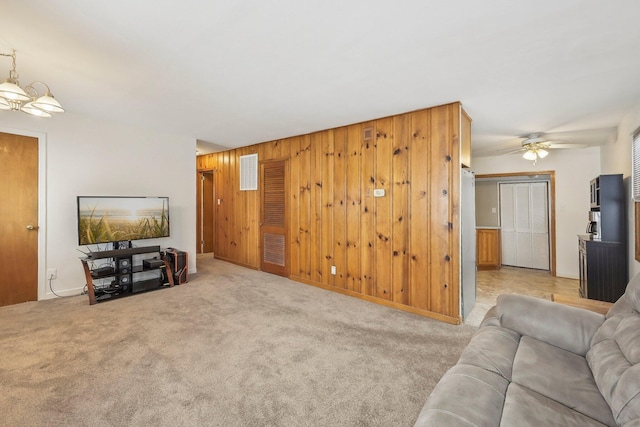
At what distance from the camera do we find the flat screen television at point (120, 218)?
12.0 feet

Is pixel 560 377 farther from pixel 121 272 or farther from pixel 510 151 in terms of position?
pixel 510 151

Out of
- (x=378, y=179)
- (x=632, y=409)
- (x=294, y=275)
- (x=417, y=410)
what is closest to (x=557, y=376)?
(x=632, y=409)

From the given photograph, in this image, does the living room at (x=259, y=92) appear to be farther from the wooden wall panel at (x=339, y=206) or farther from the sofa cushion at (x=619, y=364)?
the sofa cushion at (x=619, y=364)

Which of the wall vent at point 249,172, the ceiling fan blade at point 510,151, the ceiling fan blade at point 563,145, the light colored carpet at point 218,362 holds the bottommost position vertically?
the light colored carpet at point 218,362

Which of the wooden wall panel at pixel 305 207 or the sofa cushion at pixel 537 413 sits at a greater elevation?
the wooden wall panel at pixel 305 207

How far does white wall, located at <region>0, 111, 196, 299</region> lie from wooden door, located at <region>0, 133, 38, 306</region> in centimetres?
8

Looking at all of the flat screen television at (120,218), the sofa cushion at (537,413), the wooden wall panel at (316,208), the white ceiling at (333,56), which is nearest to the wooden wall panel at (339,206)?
the wooden wall panel at (316,208)

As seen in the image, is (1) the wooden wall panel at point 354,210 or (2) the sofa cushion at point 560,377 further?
(1) the wooden wall panel at point 354,210

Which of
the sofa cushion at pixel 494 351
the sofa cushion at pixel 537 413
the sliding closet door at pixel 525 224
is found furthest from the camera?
the sliding closet door at pixel 525 224

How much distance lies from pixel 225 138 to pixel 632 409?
521cm

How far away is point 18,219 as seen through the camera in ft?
11.3

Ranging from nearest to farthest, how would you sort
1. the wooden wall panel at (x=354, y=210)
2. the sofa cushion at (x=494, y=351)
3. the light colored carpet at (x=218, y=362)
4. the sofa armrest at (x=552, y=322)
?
the sofa cushion at (x=494, y=351)
the sofa armrest at (x=552, y=322)
the light colored carpet at (x=218, y=362)
the wooden wall panel at (x=354, y=210)

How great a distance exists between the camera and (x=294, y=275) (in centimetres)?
477

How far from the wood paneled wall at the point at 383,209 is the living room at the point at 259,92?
290 mm
